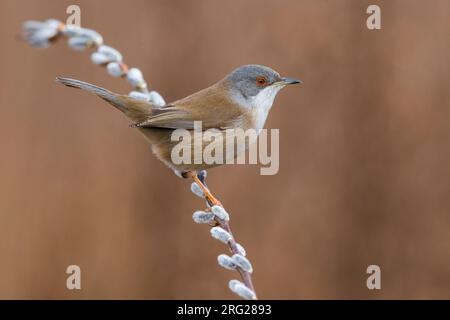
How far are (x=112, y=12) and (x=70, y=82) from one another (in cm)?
195

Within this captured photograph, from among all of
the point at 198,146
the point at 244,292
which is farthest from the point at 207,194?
the point at 244,292

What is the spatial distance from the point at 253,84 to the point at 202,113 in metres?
0.42

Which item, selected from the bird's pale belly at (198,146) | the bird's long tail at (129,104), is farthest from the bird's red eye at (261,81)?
the bird's long tail at (129,104)

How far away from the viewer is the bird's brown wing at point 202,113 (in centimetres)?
358

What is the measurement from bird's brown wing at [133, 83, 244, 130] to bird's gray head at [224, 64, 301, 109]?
0.07 m

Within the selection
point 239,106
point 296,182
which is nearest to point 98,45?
point 239,106

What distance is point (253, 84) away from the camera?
153 inches

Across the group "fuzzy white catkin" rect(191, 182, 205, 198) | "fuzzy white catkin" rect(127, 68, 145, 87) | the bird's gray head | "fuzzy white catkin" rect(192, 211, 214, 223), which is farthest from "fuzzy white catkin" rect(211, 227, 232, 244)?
the bird's gray head

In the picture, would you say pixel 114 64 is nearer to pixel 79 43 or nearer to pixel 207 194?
pixel 79 43

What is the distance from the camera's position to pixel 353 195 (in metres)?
5.44

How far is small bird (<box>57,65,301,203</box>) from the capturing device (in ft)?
11.8

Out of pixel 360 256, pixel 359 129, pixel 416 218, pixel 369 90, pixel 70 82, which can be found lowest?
pixel 360 256

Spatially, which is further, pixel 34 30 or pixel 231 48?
pixel 231 48

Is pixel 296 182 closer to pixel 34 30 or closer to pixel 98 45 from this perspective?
pixel 98 45
